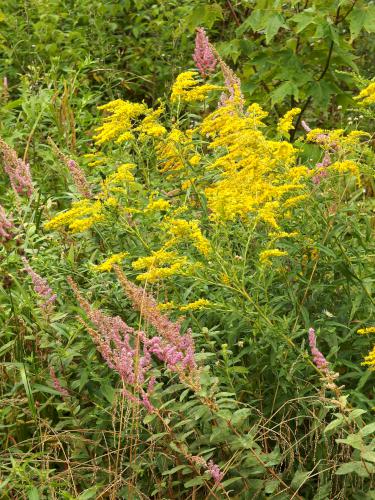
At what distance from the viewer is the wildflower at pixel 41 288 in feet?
9.96

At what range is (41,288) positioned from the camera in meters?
3.11

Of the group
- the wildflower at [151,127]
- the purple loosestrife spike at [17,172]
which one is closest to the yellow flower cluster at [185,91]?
the wildflower at [151,127]

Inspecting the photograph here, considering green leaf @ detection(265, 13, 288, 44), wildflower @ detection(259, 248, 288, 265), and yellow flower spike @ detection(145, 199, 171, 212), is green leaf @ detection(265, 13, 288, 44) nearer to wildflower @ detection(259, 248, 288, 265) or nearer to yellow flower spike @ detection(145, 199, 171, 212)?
yellow flower spike @ detection(145, 199, 171, 212)

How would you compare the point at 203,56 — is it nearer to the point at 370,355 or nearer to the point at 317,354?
the point at 370,355

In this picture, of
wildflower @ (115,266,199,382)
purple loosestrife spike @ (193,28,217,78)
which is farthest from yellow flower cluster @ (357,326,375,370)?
purple loosestrife spike @ (193,28,217,78)

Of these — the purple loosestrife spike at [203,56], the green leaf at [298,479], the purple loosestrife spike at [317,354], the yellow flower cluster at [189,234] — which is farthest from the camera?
the purple loosestrife spike at [203,56]

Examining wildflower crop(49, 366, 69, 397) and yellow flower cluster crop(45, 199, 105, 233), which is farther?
wildflower crop(49, 366, 69, 397)

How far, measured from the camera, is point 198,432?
2912 mm

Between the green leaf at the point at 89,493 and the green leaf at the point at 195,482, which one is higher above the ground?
the green leaf at the point at 195,482

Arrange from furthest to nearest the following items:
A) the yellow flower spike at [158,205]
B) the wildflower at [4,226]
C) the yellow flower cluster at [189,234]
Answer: the wildflower at [4,226]
the yellow flower spike at [158,205]
the yellow flower cluster at [189,234]

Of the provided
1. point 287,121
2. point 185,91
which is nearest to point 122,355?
point 287,121

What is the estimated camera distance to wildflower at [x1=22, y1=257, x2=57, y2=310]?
3.04m

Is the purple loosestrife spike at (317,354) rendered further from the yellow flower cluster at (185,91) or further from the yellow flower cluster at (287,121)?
the yellow flower cluster at (185,91)

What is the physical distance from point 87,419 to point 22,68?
3.81 m
